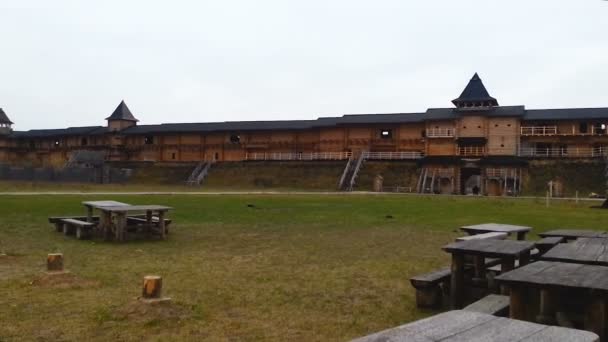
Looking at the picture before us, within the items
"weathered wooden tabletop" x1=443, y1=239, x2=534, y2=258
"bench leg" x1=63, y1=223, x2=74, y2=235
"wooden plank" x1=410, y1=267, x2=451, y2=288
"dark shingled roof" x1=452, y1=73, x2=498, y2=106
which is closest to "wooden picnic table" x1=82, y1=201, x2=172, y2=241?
"bench leg" x1=63, y1=223, x2=74, y2=235

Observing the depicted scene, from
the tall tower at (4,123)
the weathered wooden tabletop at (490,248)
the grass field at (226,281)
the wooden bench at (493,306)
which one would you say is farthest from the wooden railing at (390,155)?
the tall tower at (4,123)

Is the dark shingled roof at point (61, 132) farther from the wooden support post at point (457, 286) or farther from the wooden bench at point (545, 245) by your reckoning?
the wooden support post at point (457, 286)

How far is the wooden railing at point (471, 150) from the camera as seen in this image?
61094 mm

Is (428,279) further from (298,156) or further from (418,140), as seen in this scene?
(298,156)

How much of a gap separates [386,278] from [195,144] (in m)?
69.9

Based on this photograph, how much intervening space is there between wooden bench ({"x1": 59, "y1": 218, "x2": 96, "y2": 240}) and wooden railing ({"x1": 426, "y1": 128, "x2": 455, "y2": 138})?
52.0 meters

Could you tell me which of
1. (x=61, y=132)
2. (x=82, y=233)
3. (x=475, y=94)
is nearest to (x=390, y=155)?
(x=475, y=94)

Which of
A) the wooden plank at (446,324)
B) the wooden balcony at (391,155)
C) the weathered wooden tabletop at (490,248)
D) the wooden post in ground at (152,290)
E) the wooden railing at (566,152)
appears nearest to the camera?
the wooden plank at (446,324)

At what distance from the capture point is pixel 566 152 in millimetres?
60000

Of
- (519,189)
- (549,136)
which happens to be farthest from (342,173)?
(549,136)

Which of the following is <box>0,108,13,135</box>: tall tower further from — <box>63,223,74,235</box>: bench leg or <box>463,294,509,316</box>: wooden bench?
<box>463,294,509,316</box>: wooden bench

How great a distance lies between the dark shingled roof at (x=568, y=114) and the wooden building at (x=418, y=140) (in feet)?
0.33

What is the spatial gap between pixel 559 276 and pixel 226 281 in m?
6.17

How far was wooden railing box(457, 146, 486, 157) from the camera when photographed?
61.1 meters
